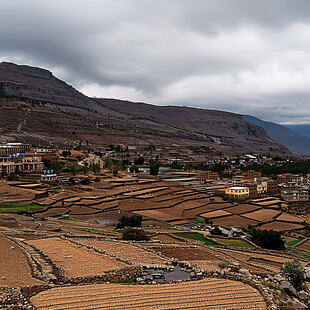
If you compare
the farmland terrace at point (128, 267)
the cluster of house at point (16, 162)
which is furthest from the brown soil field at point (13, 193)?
the cluster of house at point (16, 162)

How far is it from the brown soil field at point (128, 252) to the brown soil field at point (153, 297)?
3527mm

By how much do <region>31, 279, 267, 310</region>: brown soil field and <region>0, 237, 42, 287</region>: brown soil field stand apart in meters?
1.67

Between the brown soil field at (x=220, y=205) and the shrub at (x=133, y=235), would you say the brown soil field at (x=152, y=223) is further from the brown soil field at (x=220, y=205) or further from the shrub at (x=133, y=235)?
the brown soil field at (x=220, y=205)

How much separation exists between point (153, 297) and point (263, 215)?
35.8 metres

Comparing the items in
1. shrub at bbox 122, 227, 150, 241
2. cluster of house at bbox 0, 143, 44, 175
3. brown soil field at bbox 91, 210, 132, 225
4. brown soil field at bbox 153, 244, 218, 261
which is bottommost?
brown soil field at bbox 91, 210, 132, 225

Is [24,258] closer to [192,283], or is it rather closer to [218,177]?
[192,283]

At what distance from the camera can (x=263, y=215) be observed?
150ft

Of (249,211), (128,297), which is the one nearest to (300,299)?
(128,297)

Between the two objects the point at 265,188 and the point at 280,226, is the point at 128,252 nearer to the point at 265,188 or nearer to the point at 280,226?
the point at 280,226

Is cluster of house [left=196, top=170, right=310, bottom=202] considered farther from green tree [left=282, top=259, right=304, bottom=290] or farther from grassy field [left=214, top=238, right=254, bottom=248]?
green tree [left=282, top=259, right=304, bottom=290]

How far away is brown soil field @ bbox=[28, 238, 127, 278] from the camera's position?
50.8 ft

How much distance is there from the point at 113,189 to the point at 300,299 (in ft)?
149

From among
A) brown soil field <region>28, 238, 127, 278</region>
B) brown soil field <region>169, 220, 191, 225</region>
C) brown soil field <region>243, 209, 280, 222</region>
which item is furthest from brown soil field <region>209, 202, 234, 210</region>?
brown soil field <region>28, 238, 127, 278</region>

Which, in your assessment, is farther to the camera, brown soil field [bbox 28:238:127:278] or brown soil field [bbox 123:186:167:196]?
brown soil field [bbox 123:186:167:196]
